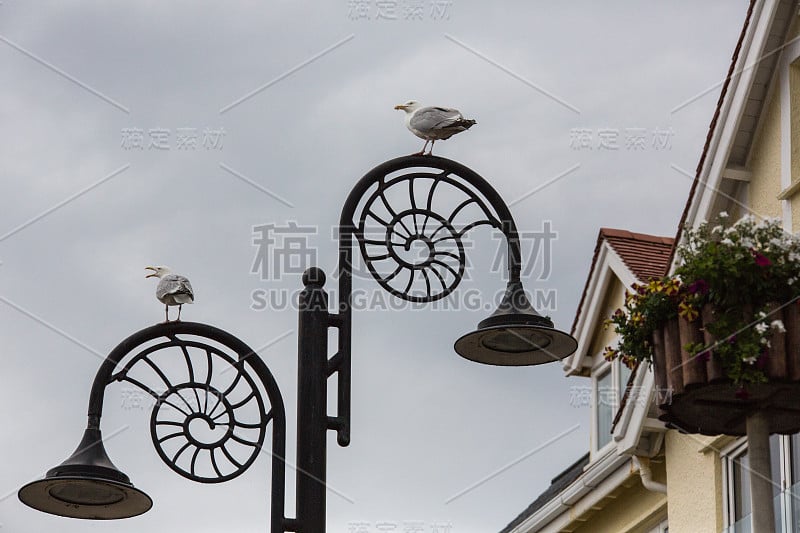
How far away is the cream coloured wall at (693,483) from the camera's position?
44.8 ft

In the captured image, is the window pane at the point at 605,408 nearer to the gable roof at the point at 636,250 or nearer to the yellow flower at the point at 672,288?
the gable roof at the point at 636,250

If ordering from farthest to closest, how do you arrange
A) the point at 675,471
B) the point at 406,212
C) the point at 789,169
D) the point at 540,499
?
the point at 540,499
the point at 675,471
the point at 789,169
the point at 406,212

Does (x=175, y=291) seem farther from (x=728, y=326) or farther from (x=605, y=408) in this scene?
(x=605, y=408)

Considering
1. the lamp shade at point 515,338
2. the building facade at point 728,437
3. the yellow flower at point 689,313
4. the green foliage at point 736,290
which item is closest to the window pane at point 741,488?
the building facade at point 728,437

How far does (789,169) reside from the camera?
42.3ft

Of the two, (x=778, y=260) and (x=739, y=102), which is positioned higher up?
(x=739, y=102)

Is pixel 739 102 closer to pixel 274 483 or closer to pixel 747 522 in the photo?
pixel 747 522

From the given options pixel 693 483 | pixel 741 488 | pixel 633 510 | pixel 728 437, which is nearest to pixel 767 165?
pixel 728 437

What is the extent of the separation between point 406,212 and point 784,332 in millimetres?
3001

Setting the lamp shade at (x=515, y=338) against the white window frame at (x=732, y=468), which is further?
the white window frame at (x=732, y=468)

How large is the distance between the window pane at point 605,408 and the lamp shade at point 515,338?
821 centimetres

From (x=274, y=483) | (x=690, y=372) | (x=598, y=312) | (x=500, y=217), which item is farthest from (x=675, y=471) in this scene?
(x=274, y=483)

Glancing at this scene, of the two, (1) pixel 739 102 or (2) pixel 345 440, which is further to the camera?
(1) pixel 739 102

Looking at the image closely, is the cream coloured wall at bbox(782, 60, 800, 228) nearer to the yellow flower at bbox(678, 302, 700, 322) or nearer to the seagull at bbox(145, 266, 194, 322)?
the yellow flower at bbox(678, 302, 700, 322)
